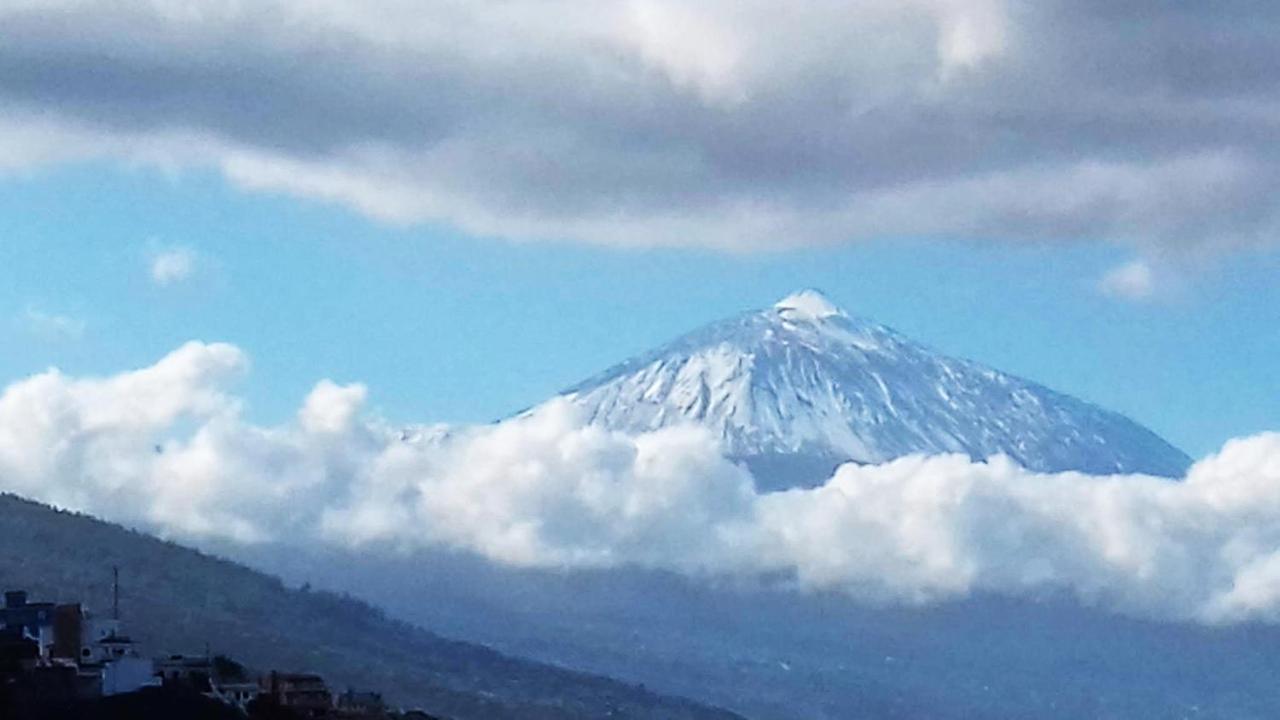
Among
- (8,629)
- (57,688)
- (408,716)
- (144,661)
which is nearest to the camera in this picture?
(57,688)

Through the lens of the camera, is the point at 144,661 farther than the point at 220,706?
Yes

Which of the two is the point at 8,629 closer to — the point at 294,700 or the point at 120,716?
the point at 294,700

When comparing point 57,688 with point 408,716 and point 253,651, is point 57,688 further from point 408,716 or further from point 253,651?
point 253,651

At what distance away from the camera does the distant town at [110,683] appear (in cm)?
8269

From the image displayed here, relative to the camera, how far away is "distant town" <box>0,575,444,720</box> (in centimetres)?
8269

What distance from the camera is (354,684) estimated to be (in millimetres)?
197250

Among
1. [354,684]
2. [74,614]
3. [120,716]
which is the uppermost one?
[354,684]

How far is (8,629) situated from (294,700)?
11645 millimetres

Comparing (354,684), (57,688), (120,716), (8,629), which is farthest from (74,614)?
(354,684)

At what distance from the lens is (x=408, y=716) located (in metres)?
119

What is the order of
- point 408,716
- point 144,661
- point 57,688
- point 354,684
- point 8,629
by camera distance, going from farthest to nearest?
point 354,684
point 408,716
point 8,629
point 144,661
point 57,688

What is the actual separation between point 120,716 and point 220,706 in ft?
20.9

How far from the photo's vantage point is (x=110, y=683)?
89.8m

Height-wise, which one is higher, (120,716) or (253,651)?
(253,651)
